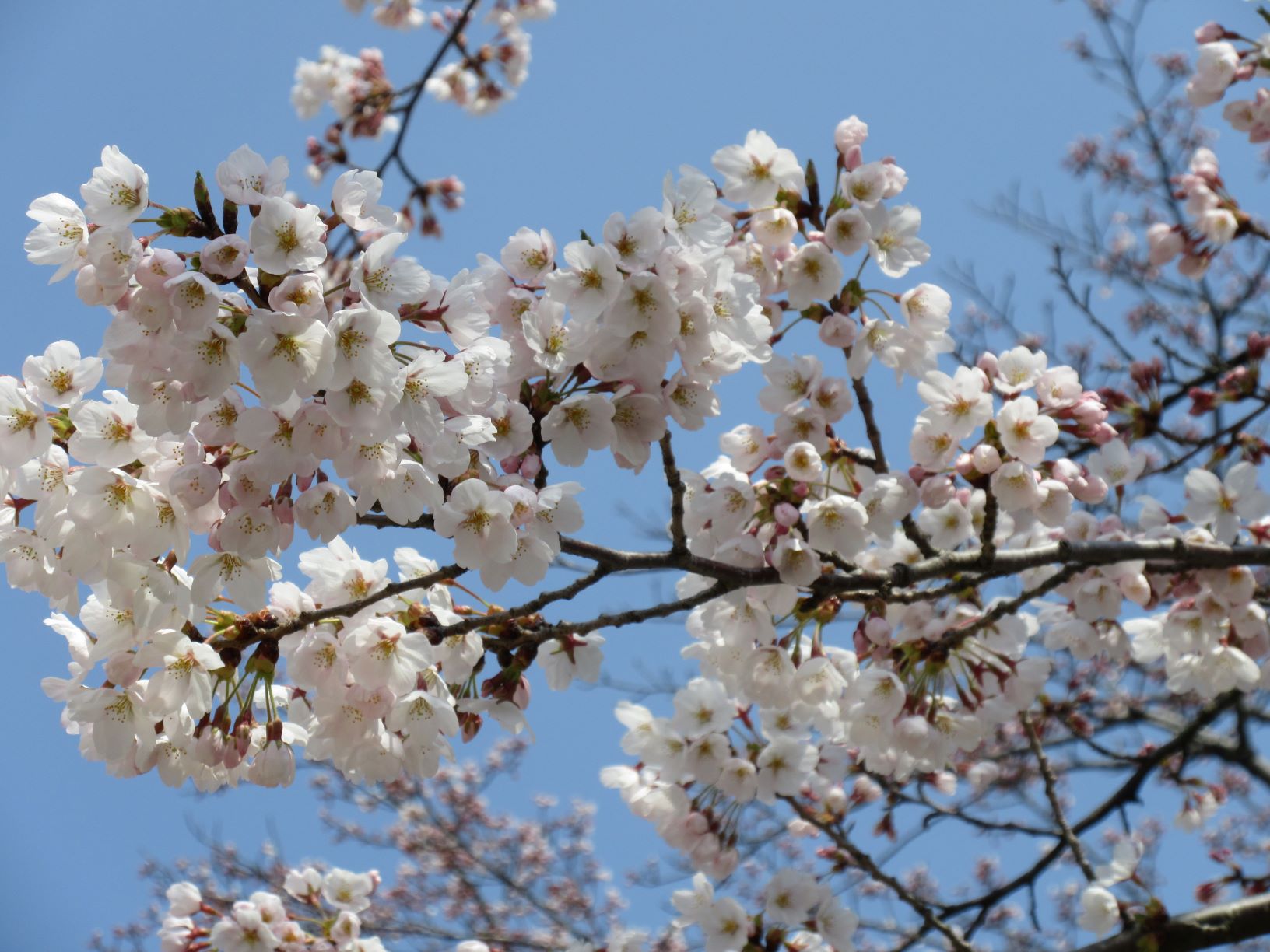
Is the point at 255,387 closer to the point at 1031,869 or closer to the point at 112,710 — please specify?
the point at 112,710

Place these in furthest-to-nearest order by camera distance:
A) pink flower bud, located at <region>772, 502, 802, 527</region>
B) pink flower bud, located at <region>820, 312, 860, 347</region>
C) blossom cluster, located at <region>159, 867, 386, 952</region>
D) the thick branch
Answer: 1. blossom cluster, located at <region>159, 867, 386, 952</region>
2. the thick branch
3. pink flower bud, located at <region>820, 312, 860, 347</region>
4. pink flower bud, located at <region>772, 502, 802, 527</region>

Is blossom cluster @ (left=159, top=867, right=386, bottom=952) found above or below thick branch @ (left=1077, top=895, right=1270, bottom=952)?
above

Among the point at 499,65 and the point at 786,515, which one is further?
the point at 499,65

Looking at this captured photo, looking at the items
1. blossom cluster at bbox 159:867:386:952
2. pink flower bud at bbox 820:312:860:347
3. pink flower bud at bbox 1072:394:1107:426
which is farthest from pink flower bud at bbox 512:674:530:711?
blossom cluster at bbox 159:867:386:952

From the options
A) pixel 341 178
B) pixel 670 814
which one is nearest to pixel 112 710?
pixel 341 178

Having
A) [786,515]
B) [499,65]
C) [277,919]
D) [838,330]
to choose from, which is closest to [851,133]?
[838,330]

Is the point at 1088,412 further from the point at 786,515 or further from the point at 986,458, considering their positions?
the point at 786,515

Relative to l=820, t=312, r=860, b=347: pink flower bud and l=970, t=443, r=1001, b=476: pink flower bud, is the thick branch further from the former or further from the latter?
l=820, t=312, r=860, b=347: pink flower bud

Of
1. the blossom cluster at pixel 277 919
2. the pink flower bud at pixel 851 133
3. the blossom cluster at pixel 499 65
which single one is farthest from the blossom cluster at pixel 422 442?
the blossom cluster at pixel 499 65

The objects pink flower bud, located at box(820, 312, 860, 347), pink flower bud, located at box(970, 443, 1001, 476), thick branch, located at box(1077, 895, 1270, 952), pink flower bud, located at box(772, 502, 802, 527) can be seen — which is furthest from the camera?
thick branch, located at box(1077, 895, 1270, 952)

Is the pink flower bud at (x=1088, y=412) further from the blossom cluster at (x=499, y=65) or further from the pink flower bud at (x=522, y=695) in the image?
the blossom cluster at (x=499, y=65)

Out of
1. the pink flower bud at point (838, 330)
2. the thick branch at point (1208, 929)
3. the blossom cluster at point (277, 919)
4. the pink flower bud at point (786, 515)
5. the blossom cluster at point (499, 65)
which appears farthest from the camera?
the blossom cluster at point (499, 65)

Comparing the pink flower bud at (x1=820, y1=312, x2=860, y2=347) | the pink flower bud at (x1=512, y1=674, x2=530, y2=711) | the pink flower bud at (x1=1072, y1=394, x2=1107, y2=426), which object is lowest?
the pink flower bud at (x1=512, y1=674, x2=530, y2=711)

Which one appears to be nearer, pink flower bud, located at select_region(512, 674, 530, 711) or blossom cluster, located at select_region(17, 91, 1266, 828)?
blossom cluster, located at select_region(17, 91, 1266, 828)
